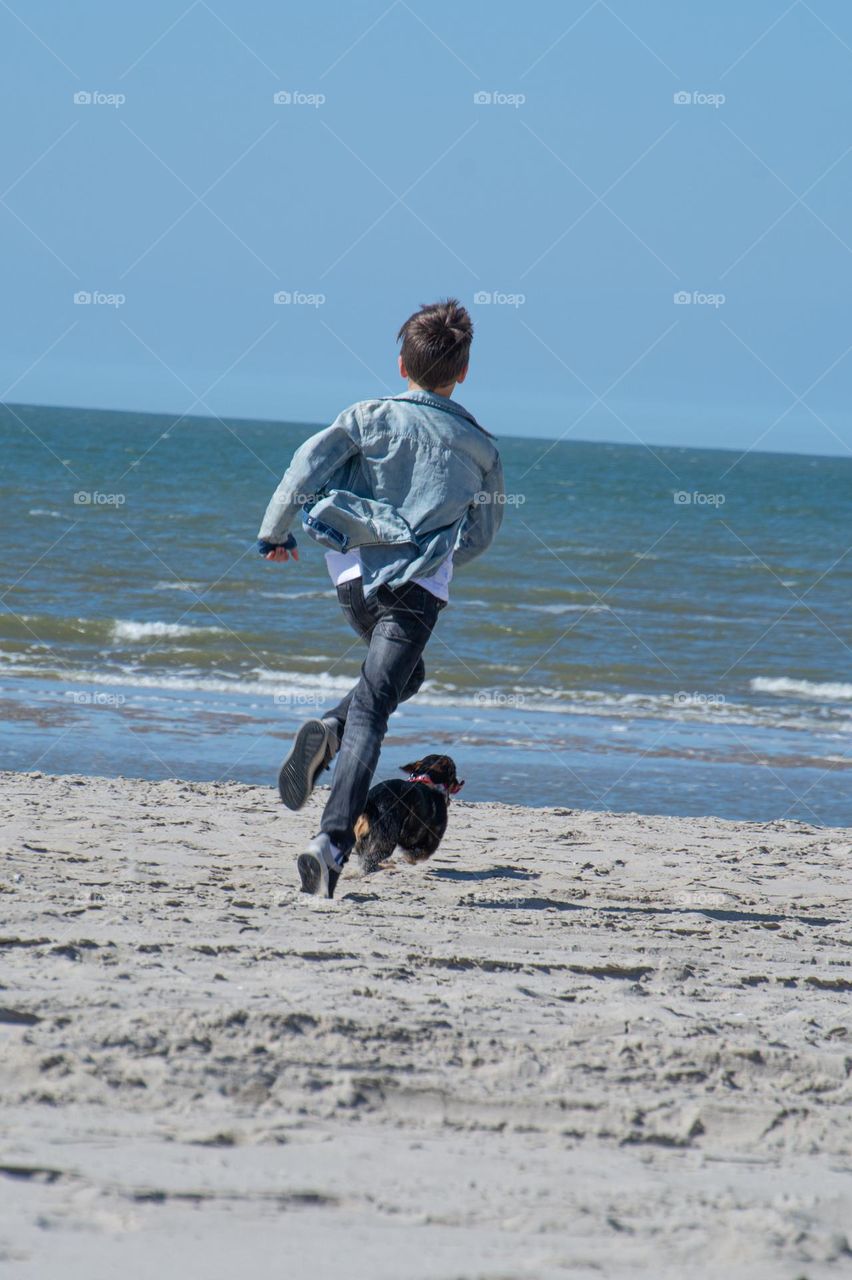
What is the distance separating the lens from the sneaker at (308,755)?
405 cm

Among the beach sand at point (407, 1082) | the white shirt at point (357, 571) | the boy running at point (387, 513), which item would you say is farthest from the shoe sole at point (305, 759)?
the white shirt at point (357, 571)

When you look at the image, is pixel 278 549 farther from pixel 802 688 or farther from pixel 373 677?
pixel 802 688

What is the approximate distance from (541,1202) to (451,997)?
937 mm

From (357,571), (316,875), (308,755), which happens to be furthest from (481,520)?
(316,875)

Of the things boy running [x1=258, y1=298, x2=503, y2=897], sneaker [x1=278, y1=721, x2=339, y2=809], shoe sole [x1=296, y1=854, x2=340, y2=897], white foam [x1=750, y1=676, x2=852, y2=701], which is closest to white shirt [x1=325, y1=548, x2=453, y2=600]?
boy running [x1=258, y1=298, x2=503, y2=897]

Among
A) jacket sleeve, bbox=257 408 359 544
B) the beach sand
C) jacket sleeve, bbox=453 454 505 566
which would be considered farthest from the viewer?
jacket sleeve, bbox=453 454 505 566

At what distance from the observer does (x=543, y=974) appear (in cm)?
329

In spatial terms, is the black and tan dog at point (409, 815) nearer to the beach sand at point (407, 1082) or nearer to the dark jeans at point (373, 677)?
the beach sand at point (407, 1082)

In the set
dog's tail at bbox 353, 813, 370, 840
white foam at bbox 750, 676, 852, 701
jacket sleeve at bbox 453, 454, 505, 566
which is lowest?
dog's tail at bbox 353, 813, 370, 840

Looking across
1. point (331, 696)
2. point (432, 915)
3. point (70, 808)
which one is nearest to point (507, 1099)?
point (432, 915)

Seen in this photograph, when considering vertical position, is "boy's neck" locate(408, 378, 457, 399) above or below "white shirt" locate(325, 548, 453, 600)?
above

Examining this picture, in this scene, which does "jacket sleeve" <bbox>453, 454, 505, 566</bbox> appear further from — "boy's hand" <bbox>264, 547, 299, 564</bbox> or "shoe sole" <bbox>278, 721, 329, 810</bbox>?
"shoe sole" <bbox>278, 721, 329, 810</bbox>

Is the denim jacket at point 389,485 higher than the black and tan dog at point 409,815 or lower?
higher

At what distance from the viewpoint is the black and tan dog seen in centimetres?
428
